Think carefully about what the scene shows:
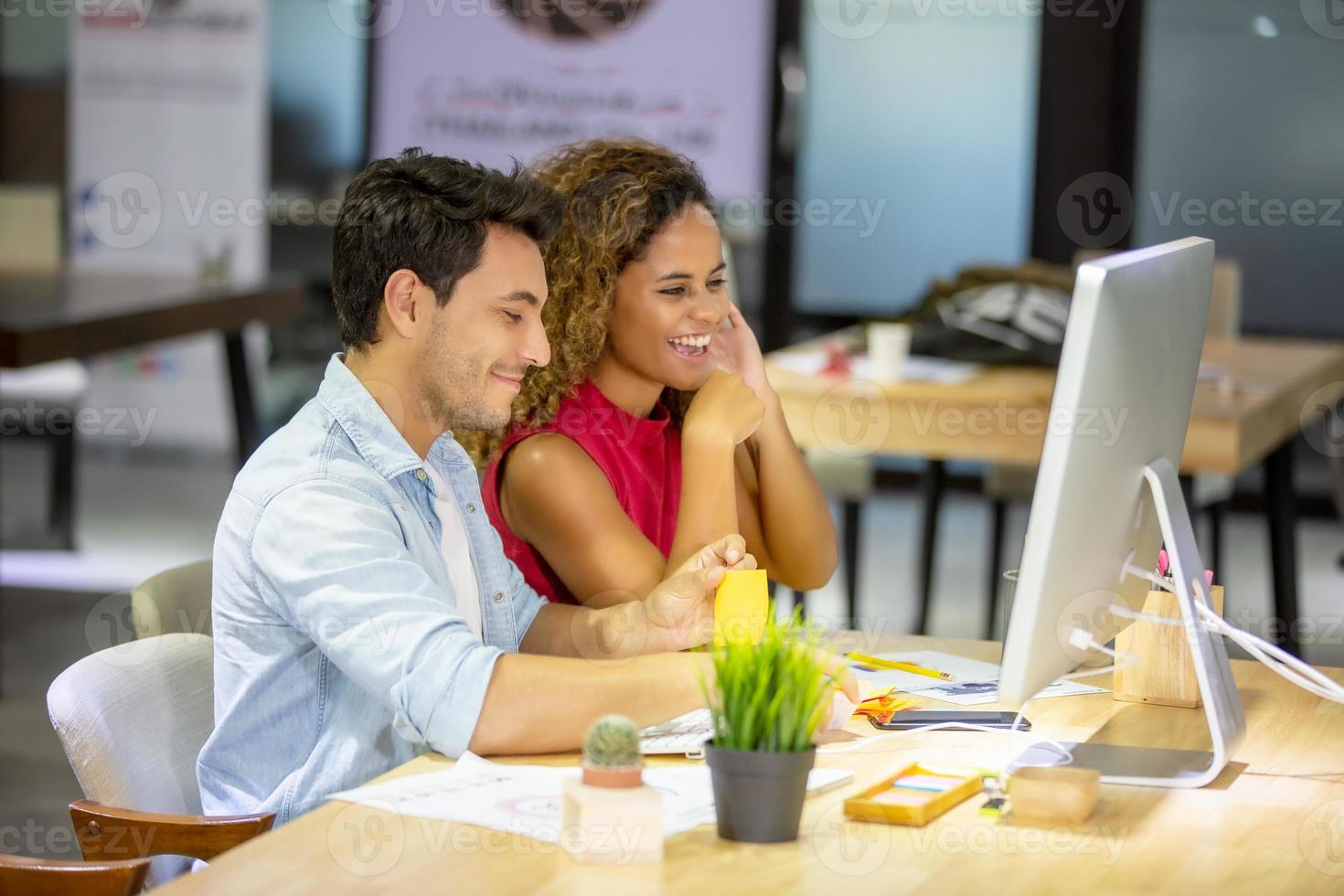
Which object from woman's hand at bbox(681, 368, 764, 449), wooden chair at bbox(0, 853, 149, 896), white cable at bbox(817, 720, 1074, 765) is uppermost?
woman's hand at bbox(681, 368, 764, 449)

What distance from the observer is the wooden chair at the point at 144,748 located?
5.36 ft

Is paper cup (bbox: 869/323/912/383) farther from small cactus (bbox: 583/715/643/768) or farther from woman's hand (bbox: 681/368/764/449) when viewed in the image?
small cactus (bbox: 583/715/643/768)

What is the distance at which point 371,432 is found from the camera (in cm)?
177

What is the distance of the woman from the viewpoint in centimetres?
219

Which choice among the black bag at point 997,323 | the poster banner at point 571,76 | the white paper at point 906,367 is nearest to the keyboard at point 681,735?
the white paper at point 906,367

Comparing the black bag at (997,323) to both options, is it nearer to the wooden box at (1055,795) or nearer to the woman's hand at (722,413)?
the woman's hand at (722,413)

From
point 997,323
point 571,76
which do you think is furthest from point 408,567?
point 571,76

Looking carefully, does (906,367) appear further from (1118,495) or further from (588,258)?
(1118,495)

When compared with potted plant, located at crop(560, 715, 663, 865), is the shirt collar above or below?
above

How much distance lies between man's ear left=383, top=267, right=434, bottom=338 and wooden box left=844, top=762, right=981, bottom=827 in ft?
2.35

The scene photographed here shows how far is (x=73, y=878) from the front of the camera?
150 centimetres

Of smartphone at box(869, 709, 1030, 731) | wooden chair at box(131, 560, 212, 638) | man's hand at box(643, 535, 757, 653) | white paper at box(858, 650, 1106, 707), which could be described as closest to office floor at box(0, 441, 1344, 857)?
wooden chair at box(131, 560, 212, 638)

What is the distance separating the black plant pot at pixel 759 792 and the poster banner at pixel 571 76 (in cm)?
549

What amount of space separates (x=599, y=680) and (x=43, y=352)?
2702mm
